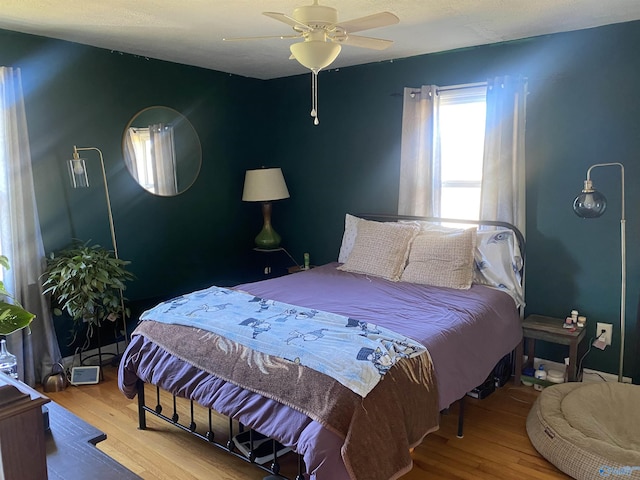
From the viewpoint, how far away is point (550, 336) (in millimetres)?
3094

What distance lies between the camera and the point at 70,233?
140 inches

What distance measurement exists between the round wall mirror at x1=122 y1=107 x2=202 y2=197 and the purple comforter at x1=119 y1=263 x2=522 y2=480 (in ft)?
4.78

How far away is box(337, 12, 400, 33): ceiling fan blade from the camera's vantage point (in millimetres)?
1998

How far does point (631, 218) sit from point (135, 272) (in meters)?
3.68

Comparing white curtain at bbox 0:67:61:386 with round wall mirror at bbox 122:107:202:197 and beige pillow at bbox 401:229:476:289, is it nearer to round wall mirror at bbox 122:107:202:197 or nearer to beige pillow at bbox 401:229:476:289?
round wall mirror at bbox 122:107:202:197

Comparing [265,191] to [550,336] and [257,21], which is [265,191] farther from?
[550,336]

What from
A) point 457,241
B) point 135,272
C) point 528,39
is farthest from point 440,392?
point 135,272

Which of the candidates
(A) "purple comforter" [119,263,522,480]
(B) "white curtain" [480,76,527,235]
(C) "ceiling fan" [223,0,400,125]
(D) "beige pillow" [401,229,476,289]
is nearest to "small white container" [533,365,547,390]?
(A) "purple comforter" [119,263,522,480]

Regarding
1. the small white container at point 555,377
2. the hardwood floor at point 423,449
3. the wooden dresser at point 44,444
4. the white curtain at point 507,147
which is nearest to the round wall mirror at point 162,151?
the hardwood floor at point 423,449

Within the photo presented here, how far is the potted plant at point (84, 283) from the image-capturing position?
3.20 metres

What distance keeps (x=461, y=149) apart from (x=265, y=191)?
1.80m

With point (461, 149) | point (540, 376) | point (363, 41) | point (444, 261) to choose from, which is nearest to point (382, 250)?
point (444, 261)

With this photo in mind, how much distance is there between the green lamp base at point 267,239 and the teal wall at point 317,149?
0.25 metres

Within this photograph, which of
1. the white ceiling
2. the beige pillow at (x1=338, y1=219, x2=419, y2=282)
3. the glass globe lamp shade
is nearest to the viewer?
the white ceiling
